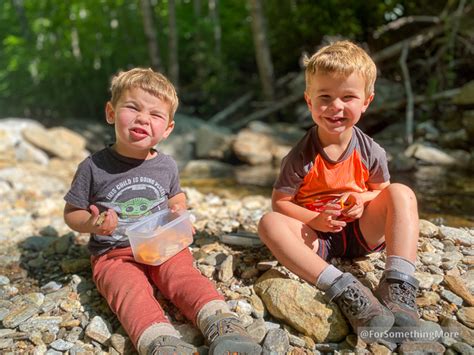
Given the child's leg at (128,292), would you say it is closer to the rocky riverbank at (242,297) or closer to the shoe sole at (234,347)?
the rocky riverbank at (242,297)

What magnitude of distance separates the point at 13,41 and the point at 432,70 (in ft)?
33.0

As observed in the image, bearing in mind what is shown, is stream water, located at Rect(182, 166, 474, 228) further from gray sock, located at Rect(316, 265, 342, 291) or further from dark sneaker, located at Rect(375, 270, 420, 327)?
gray sock, located at Rect(316, 265, 342, 291)

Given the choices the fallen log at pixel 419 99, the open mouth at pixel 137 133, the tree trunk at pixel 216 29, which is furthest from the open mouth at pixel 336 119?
the tree trunk at pixel 216 29

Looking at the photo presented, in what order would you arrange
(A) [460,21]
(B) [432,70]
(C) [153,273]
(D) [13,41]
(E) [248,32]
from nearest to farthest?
(C) [153,273] < (A) [460,21] < (B) [432,70] < (D) [13,41] < (E) [248,32]

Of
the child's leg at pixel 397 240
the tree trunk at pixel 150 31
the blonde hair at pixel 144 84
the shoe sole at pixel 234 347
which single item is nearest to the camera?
the shoe sole at pixel 234 347

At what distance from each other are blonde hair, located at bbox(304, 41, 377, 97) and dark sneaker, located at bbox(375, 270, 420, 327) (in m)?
0.86

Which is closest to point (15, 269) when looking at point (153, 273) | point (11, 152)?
point (153, 273)

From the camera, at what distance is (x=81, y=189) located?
2.10 m

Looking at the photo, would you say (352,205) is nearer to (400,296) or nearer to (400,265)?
(400,265)

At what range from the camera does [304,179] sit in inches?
85.1

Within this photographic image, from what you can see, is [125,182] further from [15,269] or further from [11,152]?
[11,152]

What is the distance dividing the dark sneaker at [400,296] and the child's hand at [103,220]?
1218mm

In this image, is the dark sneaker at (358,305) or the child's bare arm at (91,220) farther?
the child's bare arm at (91,220)

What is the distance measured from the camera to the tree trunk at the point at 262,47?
28.5ft
